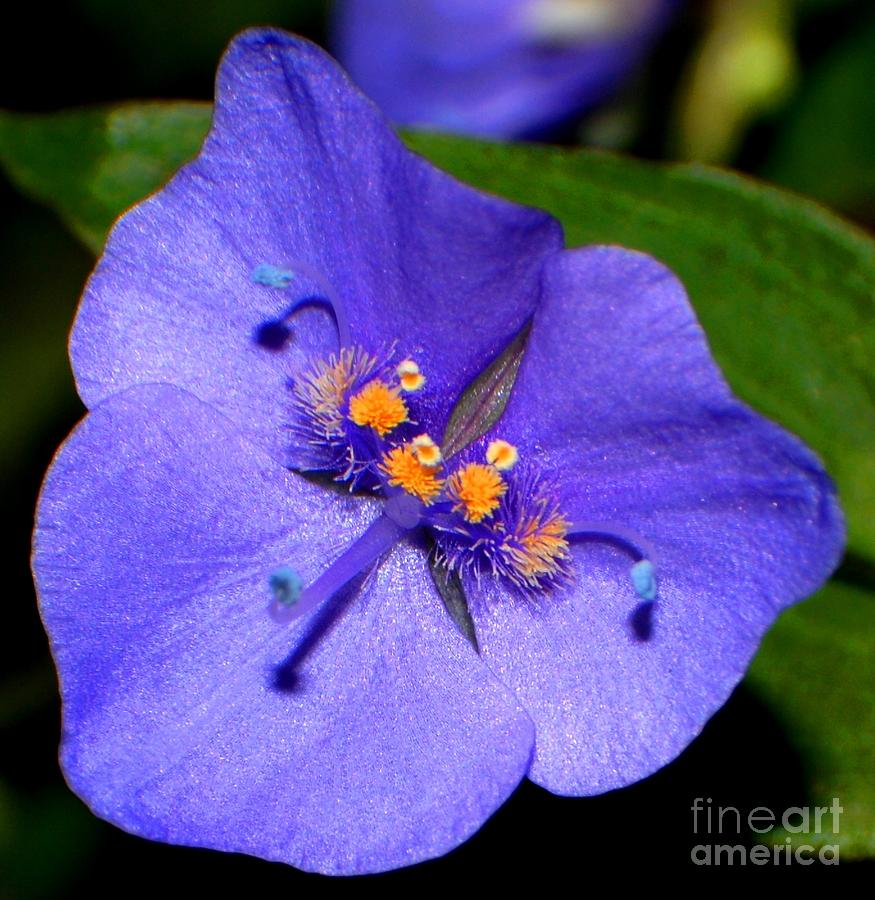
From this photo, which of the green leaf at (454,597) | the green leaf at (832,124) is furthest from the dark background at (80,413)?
the green leaf at (454,597)

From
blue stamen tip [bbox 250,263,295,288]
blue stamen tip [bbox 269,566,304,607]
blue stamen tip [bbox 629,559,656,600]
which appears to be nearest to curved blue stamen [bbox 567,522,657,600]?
blue stamen tip [bbox 629,559,656,600]

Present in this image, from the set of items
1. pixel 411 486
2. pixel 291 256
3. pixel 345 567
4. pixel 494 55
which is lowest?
pixel 345 567

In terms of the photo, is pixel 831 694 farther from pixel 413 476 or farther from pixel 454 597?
pixel 413 476

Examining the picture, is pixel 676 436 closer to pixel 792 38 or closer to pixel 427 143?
pixel 427 143

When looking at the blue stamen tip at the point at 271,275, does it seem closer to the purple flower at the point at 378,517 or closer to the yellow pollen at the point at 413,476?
the purple flower at the point at 378,517

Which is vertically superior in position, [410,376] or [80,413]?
[80,413]

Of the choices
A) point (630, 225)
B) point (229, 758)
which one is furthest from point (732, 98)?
point (229, 758)

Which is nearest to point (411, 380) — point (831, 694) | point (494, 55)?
point (831, 694)
